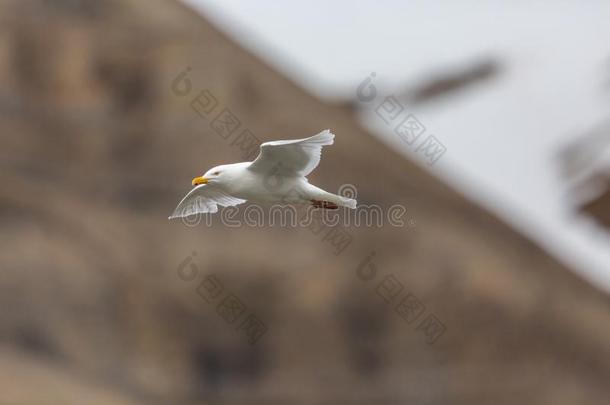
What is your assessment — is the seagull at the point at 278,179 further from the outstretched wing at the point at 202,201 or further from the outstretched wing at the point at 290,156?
the outstretched wing at the point at 202,201

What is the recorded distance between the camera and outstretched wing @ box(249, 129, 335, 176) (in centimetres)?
818

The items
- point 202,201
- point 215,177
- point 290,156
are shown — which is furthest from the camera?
point 202,201

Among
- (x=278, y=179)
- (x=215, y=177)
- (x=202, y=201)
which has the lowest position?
(x=278, y=179)

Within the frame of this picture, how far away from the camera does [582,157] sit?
2531cm

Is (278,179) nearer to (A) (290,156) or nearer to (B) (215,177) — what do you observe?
(A) (290,156)

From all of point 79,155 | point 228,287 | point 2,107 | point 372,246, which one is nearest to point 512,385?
point 372,246

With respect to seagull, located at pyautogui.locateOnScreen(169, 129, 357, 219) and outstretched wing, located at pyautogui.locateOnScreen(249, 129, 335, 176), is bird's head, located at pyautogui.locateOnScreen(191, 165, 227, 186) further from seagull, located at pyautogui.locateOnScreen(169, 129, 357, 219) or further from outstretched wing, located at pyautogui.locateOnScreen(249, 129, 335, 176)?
outstretched wing, located at pyautogui.locateOnScreen(249, 129, 335, 176)

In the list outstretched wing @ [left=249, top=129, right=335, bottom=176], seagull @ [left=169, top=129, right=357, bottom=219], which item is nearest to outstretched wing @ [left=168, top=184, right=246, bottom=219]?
seagull @ [left=169, top=129, right=357, bottom=219]

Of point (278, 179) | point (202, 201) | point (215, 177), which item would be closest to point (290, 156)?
point (278, 179)

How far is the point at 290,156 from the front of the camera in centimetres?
839

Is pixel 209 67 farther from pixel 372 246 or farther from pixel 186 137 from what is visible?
pixel 372 246

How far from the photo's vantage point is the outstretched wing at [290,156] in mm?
8180

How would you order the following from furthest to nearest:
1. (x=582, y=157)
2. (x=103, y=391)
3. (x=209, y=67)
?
1. (x=582, y=157)
2. (x=209, y=67)
3. (x=103, y=391)

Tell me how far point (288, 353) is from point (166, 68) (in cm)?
559
